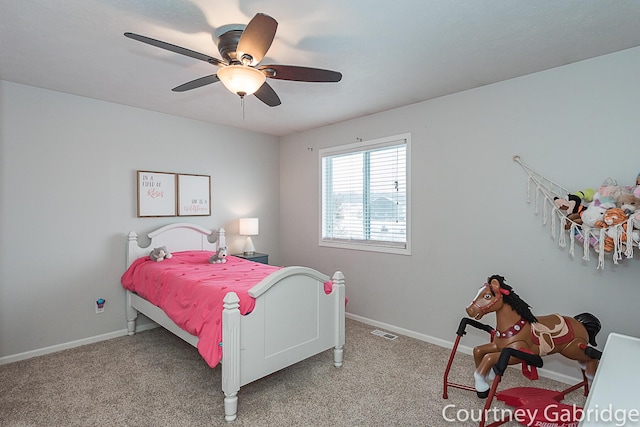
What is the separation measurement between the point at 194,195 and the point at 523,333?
11.6 ft

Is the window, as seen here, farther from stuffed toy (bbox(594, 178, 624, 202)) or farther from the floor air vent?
stuffed toy (bbox(594, 178, 624, 202))

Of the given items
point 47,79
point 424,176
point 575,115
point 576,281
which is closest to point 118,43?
point 47,79

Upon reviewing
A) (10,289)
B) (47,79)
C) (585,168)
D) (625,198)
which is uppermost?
(47,79)

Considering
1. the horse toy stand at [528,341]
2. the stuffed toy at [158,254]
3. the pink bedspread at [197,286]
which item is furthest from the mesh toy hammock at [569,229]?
the stuffed toy at [158,254]

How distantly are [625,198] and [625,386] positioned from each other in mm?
1721

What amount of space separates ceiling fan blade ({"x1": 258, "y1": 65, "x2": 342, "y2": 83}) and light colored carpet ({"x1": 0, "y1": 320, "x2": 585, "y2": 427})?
7.02ft

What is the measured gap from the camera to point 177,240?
3.86 m

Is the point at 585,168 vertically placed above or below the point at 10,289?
above

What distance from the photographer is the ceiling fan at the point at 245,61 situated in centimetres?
170

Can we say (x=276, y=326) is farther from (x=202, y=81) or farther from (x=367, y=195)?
(x=367, y=195)

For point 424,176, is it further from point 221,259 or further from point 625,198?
point 221,259

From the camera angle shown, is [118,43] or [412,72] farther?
[412,72]

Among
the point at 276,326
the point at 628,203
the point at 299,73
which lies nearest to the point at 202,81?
the point at 299,73

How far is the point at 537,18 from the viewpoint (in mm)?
1945
